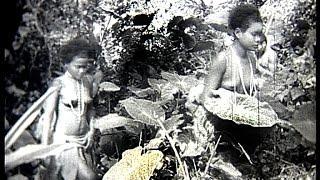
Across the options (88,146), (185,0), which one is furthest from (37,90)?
(185,0)

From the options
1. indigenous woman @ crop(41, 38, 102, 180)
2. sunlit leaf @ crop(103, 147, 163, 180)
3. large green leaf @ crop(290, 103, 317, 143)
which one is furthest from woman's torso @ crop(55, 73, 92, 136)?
large green leaf @ crop(290, 103, 317, 143)

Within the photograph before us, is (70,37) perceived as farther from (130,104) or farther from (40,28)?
(130,104)

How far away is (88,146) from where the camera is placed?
1244mm

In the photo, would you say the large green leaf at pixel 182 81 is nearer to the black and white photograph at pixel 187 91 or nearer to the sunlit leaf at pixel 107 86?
the black and white photograph at pixel 187 91

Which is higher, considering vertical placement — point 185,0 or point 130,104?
point 185,0

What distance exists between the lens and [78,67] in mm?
1237

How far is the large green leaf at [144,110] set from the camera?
49.5 inches

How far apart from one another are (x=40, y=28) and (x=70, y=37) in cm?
7

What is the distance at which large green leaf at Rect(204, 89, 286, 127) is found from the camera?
1.27 metres

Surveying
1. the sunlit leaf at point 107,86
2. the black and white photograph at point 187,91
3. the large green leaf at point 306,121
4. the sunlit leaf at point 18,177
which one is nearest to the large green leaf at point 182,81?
the black and white photograph at point 187,91

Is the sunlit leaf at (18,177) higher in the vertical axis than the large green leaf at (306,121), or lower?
lower

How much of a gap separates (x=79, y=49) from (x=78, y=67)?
4 cm

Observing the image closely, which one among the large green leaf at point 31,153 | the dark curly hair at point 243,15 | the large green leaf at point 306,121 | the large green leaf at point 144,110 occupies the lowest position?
the large green leaf at point 31,153

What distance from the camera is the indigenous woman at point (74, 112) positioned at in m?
1.23
